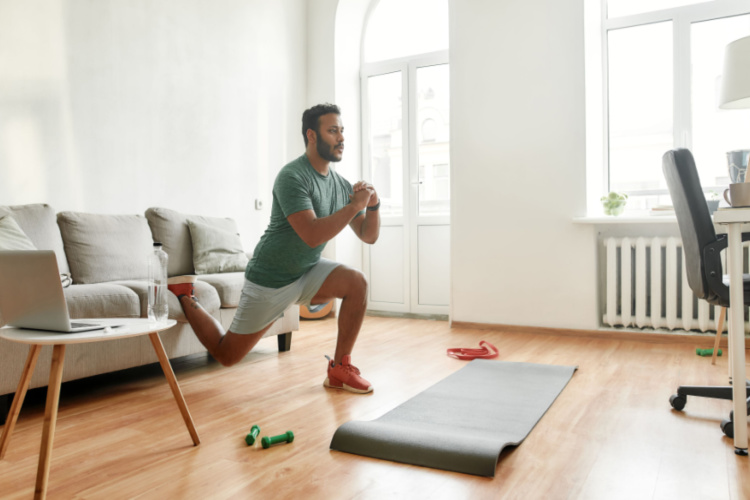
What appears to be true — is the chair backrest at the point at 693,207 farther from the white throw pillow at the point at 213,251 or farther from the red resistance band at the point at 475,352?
the white throw pillow at the point at 213,251

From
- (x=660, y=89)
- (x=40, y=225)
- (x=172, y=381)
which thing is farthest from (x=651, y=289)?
(x=40, y=225)

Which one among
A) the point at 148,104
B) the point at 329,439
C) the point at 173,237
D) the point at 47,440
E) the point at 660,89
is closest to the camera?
the point at 47,440

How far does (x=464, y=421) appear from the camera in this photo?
2.02 meters

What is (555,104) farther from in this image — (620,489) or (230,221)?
(620,489)

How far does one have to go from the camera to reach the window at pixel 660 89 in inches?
148

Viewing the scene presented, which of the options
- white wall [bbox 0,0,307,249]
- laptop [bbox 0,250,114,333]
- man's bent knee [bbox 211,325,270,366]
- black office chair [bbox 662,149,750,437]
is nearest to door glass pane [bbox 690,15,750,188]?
black office chair [bbox 662,149,750,437]

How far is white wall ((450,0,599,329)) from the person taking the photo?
3.82m

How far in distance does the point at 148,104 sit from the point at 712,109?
140 inches

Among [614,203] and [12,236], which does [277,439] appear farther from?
[614,203]

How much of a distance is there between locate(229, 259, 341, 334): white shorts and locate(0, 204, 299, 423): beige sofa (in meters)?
0.42

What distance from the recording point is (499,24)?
4.04 meters

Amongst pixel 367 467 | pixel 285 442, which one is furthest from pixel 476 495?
pixel 285 442

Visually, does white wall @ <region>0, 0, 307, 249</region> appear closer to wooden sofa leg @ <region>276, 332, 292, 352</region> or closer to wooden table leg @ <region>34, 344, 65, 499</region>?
wooden sofa leg @ <region>276, 332, 292, 352</region>

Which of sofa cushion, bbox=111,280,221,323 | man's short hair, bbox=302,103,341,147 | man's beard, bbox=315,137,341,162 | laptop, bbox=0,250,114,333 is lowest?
sofa cushion, bbox=111,280,221,323
